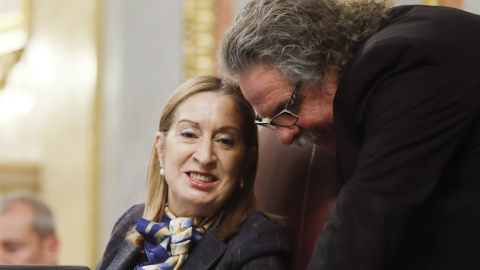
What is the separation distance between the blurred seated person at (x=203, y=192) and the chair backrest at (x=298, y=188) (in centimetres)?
8

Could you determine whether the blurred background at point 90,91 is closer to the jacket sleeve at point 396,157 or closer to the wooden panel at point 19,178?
the wooden panel at point 19,178

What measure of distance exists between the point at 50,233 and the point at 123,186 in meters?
0.46

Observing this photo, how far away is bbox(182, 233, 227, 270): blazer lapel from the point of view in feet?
7.63

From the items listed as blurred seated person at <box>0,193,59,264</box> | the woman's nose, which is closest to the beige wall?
→ blurred seated person at <box>0,193,59,264</box>

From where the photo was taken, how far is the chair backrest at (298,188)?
237cm

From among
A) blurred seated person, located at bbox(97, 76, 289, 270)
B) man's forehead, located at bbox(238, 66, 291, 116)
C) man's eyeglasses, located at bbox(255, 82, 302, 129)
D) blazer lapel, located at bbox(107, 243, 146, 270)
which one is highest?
man's forehead, located at bbox(238, 66, 291, 116)

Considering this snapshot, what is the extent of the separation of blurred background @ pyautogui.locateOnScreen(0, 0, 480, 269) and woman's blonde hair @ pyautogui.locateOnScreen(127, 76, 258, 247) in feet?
5.09

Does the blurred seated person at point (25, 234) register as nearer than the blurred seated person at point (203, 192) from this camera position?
No

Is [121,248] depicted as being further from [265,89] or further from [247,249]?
[265,89]

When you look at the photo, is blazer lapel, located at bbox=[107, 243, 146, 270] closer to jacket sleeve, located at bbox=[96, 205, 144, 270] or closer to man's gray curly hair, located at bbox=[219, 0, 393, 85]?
jacket sleeve, located at bbox=[96, 205, 144, 270]

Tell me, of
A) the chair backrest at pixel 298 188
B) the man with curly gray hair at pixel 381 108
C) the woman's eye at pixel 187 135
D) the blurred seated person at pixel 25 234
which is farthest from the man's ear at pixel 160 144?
the blurred seated person at pixel 25 234

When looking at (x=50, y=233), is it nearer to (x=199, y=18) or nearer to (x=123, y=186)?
(x=123, y=186)

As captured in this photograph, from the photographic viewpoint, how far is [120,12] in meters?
4.33

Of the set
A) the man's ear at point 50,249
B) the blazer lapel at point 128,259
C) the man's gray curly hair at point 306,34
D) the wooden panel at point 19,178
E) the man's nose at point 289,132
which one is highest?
the man's gray curly hair at point 306,34
